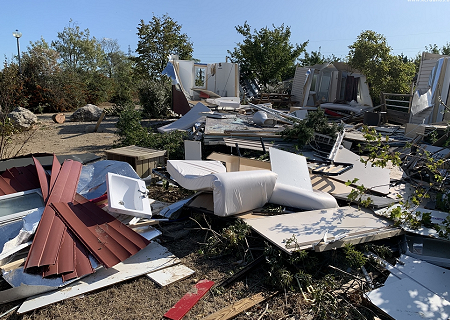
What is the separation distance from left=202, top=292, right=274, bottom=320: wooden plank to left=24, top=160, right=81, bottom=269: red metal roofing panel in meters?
1.72

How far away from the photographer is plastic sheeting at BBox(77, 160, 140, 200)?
496 centimetres

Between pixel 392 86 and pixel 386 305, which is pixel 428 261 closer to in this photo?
pixel 386 305

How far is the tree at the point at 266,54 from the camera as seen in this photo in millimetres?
21109

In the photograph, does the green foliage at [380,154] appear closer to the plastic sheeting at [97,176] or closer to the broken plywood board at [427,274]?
the broken plywood board at [427,274]

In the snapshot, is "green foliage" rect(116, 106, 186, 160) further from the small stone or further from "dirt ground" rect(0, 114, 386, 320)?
the small stone

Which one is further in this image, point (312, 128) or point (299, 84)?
point (299, 84)

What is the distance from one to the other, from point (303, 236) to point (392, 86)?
12.0 metres

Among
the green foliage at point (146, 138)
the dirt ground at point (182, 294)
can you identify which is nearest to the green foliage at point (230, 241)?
the dirt ground at point (182, 294)

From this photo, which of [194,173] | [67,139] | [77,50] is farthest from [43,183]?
[77,50]

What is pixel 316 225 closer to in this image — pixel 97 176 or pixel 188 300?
pixel 188 300

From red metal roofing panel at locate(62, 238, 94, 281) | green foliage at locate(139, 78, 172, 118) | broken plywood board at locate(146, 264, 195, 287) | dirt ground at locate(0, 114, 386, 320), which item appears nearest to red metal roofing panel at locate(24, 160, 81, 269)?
red metal roofing panel at locate(62, 238, 94, 281)

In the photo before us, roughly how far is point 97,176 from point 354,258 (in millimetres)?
3940

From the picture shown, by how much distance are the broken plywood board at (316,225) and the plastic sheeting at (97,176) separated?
2250mm

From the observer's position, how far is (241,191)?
4414 mm
